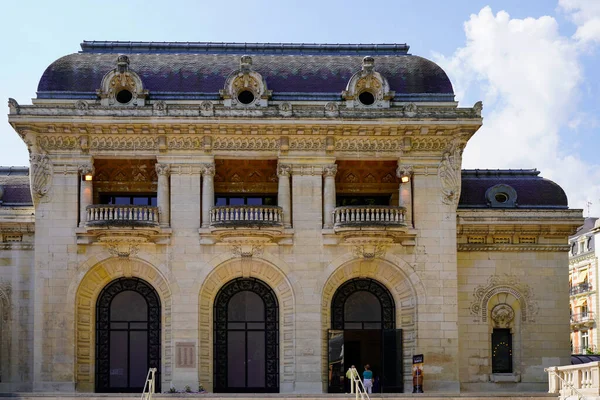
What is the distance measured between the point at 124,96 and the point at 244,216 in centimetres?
694

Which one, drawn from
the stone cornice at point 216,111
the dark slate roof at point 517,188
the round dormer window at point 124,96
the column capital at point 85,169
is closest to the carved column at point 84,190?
the column capital at point 85,169

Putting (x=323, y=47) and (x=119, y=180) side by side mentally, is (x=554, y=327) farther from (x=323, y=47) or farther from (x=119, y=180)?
(x=119, y=180)

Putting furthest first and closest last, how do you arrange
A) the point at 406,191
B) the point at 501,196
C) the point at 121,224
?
A: the point at 501,196 < the point at 406,191 < the point at 121,224

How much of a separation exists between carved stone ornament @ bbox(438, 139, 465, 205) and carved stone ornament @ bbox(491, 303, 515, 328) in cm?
507

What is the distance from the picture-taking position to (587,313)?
80188mm

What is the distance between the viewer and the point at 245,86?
44.7m

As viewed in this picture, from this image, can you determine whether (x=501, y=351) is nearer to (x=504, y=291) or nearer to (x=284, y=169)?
(x=504, y=291)

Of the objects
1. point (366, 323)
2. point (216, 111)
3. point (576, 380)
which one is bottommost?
point (576, 380)

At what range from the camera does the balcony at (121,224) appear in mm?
42844

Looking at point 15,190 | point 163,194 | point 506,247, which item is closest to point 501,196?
point 506,247

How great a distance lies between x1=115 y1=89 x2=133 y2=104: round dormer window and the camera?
147 ft

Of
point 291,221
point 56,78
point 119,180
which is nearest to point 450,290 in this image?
point 291,221

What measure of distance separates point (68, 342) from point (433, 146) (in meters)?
16.0

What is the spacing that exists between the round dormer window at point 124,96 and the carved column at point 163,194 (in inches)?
119
